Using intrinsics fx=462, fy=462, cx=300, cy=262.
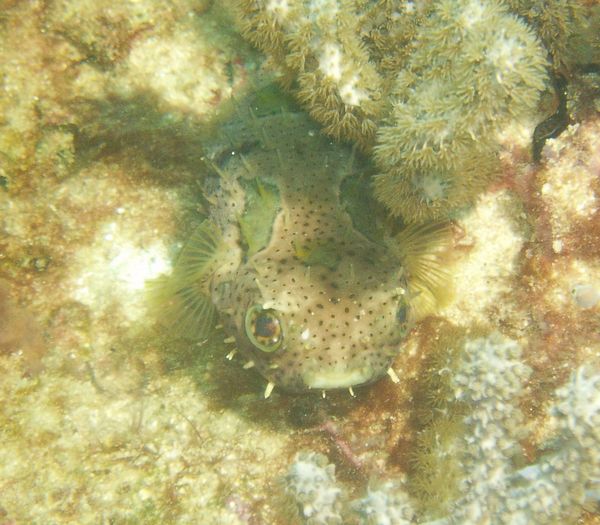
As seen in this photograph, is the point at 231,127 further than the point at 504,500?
Yes

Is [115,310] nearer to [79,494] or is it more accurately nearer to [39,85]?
[79,494]

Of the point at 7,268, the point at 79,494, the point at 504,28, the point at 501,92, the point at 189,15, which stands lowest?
the point at 79,494

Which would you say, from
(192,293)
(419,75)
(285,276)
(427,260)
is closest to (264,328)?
(285,276)

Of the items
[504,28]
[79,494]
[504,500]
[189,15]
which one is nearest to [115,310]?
[79,494]

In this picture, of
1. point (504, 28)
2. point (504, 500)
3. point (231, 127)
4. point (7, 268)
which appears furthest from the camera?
point (231, 127)

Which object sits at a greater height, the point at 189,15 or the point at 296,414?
the point at 189,15

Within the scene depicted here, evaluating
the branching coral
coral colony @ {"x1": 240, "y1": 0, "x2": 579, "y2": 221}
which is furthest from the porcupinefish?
the branching coral

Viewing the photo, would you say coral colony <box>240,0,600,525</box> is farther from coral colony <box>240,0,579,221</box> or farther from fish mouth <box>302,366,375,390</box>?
fish mouth <box>302,366,375,390</box>

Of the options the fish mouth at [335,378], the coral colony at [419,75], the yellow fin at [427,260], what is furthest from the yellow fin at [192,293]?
the yellow fin at [427,260]
